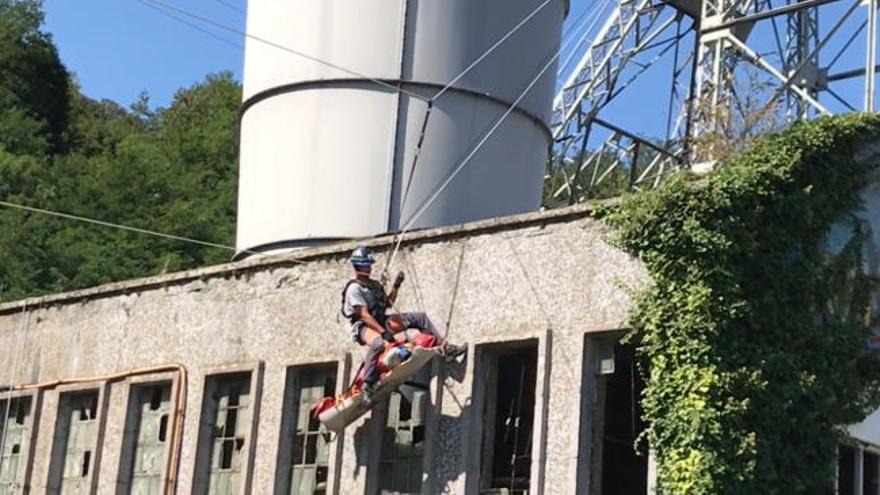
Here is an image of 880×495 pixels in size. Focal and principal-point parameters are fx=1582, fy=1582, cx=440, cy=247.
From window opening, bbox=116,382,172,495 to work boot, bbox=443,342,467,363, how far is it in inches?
171

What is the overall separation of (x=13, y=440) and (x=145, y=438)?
263cm

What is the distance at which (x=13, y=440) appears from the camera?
20.2 metres

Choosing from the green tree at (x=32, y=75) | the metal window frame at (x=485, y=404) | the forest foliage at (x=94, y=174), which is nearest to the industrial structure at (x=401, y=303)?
the metal window frame at (x=485, y=404)

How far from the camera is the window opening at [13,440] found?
19922 mm

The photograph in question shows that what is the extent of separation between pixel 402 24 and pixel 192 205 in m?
26.9

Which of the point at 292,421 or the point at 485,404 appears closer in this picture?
the point at 485,404

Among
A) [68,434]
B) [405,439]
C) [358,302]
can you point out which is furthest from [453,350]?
[68,434]

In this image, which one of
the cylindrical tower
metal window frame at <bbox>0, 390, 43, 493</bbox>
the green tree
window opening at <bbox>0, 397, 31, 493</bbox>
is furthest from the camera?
the green tree

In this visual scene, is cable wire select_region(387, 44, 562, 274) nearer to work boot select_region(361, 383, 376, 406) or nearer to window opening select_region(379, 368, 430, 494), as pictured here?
window opening select_region(379, 368, 430, 494)

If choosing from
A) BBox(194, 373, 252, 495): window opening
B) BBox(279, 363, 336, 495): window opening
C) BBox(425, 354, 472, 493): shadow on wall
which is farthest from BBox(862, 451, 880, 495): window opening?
BBox(194, 373, 252, 495): window opening

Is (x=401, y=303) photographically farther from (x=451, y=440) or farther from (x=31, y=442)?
(x=31, y=442)

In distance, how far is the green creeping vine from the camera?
1320 centimetres

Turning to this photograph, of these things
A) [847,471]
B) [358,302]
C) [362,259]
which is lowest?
[847,471]

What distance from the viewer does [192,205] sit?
1774 inches
